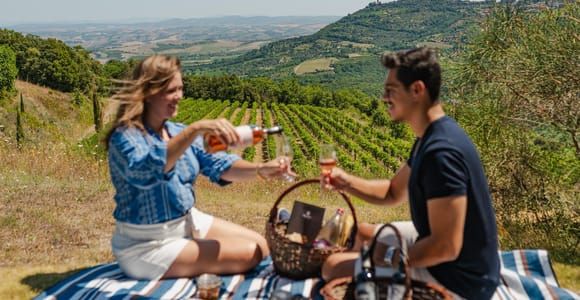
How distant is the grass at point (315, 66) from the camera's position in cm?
15688

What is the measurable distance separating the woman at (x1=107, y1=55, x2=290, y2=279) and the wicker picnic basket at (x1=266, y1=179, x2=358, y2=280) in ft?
0.87

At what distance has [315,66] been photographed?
16412cm

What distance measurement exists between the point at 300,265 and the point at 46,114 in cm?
4227

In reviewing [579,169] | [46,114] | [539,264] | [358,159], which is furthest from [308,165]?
[539,264]

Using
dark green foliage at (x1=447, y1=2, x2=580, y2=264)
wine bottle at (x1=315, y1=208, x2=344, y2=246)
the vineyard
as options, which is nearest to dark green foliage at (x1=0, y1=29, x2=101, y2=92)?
the vineyard

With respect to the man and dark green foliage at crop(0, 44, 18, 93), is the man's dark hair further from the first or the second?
dark green foliage at crop(0, 44, 18, 93)

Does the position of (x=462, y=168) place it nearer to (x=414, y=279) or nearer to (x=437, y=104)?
(x=437, y=104)

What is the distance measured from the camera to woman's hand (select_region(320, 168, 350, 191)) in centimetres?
335

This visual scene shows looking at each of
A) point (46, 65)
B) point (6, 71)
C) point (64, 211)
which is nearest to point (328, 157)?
point (64, 211)

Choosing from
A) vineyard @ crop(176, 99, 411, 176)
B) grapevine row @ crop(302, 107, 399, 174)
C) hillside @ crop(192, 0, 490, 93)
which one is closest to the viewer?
vineyard @ crop(176, 99, 411, 176)

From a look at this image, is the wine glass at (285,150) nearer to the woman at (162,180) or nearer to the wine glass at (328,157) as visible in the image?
the woman at (162,180)

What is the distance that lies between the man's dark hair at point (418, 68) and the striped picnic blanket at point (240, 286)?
1.42m

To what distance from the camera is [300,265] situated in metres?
3.54

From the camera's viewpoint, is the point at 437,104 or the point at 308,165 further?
the point at 308,165
